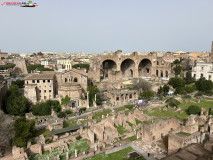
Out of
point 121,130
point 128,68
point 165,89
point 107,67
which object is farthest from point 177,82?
point 121,130

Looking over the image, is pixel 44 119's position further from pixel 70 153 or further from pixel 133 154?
pixel 133 154

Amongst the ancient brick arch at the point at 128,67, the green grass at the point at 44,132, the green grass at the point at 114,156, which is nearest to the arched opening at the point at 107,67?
the ancient brick arch at the point at 128,67

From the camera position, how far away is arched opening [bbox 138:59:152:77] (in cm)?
6412

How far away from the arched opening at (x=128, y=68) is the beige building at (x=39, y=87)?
32.5m

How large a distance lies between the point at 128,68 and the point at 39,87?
3605 centimetres

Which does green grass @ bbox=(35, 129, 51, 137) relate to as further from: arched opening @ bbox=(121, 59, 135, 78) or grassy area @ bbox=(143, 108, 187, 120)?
arched opening @ bbox=(121, 59, 135, 78)

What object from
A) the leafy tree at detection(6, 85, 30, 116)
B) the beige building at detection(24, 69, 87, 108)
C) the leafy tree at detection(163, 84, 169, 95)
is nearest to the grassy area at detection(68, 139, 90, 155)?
the beige building at detection(24, 69, 87, 108)

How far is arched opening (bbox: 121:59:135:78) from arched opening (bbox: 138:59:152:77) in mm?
4007

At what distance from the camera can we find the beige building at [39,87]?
34969 millimetres

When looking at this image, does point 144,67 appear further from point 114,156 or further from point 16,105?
point 114,156

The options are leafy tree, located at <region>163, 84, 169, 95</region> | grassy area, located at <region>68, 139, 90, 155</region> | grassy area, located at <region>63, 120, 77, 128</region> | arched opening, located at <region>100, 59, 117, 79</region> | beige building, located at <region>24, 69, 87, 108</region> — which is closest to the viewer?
grassy area, located at <region>68, 139, 90, 155</region>

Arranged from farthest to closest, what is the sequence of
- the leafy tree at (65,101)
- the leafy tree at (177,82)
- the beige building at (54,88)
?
the leafy tree at (177,82) → the beige building at (54,88) → the leafy tree at (65,101)

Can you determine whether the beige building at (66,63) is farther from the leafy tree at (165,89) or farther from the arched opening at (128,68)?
the leafy tree at (165,89)

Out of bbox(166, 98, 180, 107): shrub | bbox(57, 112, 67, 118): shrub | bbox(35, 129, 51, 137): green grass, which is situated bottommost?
bbox(35, 129, 51, 137): green grass
